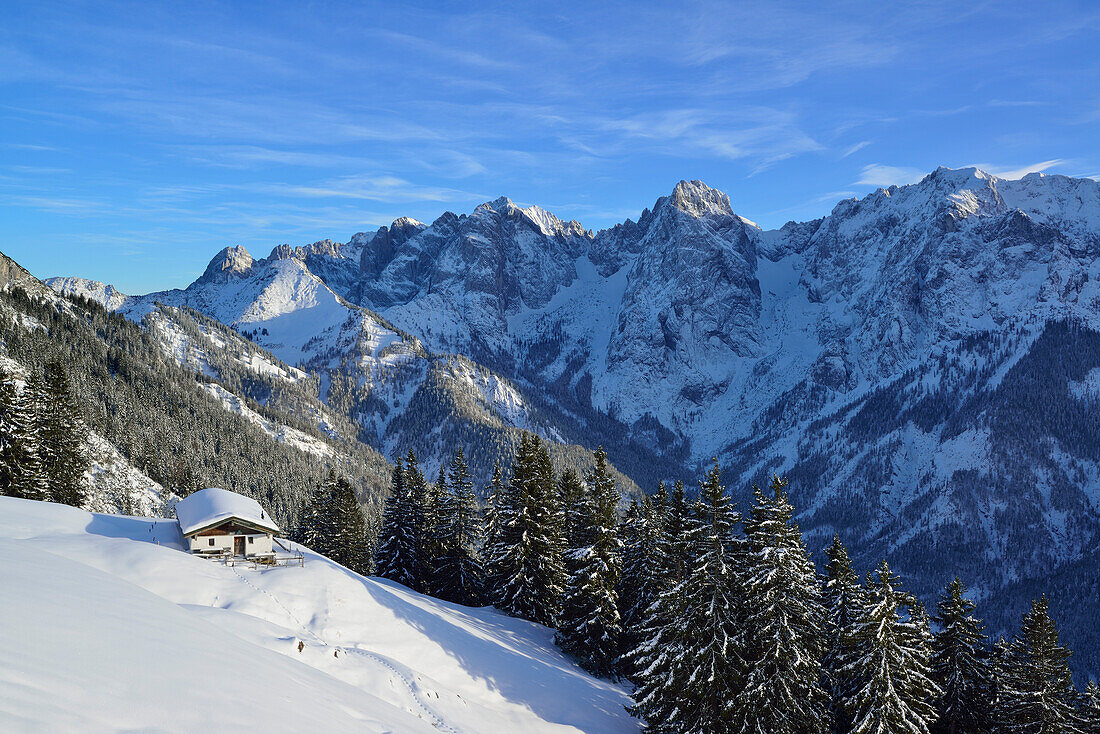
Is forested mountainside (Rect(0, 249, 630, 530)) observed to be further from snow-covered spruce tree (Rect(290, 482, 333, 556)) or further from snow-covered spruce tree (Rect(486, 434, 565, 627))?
snow-covered spruce tree (Rect(486, 434, 565, 627))

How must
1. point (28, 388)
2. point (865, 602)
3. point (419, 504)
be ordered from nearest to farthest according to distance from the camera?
point (865, 602)
point (28, 388)
point (419, 504)

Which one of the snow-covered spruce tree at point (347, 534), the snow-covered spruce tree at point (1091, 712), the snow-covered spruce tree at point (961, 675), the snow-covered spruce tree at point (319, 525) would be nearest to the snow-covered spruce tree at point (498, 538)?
the snow-covered spruce tree at point (347, 534)

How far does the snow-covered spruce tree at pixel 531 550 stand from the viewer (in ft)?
148

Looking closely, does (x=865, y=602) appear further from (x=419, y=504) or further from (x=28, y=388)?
(x=28, y=388)

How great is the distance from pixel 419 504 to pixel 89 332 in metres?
135

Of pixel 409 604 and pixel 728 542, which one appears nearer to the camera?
pixel 728 542

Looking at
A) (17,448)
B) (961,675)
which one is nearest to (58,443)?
(17,448)

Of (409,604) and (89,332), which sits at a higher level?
(89,332)

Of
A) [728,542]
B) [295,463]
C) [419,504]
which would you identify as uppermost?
[728,542]

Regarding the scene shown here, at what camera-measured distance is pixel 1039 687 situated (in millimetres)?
33781

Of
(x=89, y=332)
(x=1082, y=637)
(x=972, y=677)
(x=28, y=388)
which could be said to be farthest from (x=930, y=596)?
(x=89, y=332)

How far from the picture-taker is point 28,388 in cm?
5138

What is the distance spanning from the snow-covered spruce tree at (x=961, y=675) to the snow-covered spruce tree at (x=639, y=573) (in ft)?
51.2

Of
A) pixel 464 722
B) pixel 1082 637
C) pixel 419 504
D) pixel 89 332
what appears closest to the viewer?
pixel 464 722
